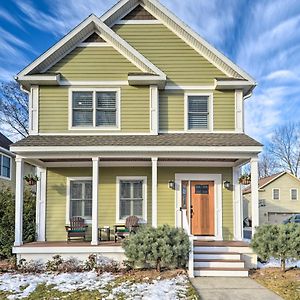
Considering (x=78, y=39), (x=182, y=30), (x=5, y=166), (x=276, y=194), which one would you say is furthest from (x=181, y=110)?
(x=276, y=194)

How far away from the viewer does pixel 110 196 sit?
1272 centimetres

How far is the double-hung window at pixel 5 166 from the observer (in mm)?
21922

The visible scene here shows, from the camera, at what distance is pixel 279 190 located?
3538 centimetres

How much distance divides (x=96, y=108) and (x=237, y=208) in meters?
5.87

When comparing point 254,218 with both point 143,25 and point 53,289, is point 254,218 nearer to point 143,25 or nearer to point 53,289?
point 53,289

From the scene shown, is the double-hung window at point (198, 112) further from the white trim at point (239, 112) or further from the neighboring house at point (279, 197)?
the neighboring house at point (279, 197)

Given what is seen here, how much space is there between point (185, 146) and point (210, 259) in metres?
3.33

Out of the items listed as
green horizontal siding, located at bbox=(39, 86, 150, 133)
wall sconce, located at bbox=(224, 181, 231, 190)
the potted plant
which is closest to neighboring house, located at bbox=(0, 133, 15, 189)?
the potted plant

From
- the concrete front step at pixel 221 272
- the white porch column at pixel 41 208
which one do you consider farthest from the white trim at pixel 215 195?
the white porch column at pixel 41 208

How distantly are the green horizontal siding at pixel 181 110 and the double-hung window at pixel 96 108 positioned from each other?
1565 mm

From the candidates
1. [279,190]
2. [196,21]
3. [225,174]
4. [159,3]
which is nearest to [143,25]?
[159,3]

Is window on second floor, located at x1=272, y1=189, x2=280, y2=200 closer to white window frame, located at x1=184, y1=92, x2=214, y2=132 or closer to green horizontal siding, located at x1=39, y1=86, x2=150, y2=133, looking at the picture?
white window frame, located at x1=184, y1=92, x2=214, y2=132

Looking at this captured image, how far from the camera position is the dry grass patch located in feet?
26.3

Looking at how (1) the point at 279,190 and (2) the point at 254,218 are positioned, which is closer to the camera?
(2) the point at 254,218
